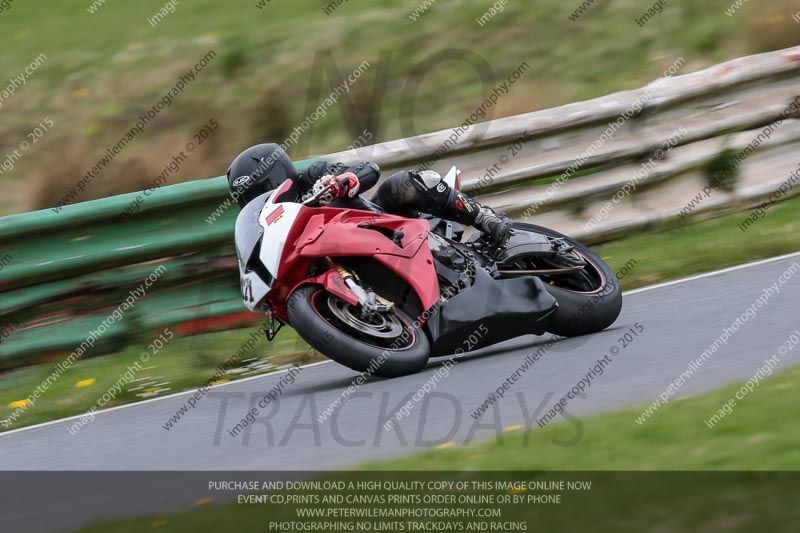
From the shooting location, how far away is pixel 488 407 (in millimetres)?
5535

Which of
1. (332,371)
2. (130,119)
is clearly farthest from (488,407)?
(130,119)

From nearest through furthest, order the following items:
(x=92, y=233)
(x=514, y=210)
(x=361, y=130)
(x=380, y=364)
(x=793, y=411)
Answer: (x=793, y=411) < (x=380, y=364) < (x=92, y=233) < (x=514, y=210) < (x=361, y=130)

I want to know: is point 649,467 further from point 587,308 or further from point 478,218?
point 478,218

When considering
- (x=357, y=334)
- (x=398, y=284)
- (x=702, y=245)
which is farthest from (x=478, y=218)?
(x=702, y=245)

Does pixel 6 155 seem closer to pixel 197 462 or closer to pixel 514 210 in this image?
pixel 514 210

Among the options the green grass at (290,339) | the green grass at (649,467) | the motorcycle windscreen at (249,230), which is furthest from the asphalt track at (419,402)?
the motorcycle windscreen at (249,230)

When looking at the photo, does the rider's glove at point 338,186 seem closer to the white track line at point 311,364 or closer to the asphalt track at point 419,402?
the asphalt track at point 419,402

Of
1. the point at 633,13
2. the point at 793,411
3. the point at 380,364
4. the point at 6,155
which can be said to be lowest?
the point at 6,155

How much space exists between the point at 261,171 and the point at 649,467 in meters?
3.57

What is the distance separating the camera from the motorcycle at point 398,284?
251 inches

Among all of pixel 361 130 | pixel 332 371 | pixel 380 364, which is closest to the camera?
pixel 380 364

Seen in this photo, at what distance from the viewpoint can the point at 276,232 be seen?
6.50 m

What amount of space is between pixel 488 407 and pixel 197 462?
54.3 inches

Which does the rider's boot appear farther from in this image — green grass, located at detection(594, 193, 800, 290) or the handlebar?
green grass, located at detection(594, 193, 800, 290)
